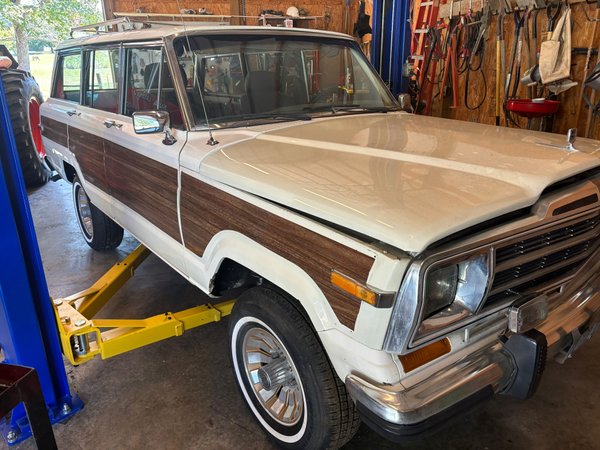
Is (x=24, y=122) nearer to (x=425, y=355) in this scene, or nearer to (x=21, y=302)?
(x=21, y=302)

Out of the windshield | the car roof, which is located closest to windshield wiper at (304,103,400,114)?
the windshield

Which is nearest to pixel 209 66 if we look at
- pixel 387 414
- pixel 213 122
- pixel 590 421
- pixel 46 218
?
pixel 213 122

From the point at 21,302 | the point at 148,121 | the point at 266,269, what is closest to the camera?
the point at 266,269

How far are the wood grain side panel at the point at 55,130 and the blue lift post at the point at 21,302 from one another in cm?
214

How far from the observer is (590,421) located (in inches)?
94.0

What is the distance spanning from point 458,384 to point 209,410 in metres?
1.45

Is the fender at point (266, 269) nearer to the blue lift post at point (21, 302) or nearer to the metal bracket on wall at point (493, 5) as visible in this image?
the blue lift post at point (21, 302)

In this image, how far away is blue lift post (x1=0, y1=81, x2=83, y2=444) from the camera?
82.3 inches

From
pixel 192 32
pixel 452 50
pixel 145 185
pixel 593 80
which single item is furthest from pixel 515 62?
pixel 145 185

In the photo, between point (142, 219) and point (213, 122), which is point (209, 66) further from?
point (142, 219)

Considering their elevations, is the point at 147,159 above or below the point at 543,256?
above

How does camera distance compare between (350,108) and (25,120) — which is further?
(25,120)

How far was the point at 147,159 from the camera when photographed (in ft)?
9.01

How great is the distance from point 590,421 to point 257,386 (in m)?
1.69
